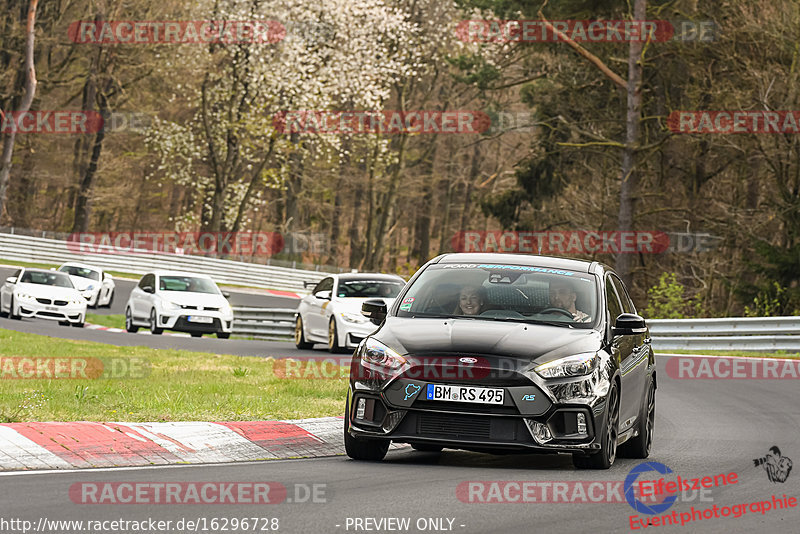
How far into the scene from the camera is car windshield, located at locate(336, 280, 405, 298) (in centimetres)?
2469

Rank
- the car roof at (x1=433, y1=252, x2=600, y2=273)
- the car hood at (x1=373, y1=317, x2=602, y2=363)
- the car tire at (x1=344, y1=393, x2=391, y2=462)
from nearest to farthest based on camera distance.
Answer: the car hood at (x1=373, y1=317, x2=602, y2=363) < the car tire at (x1=344, y1=393, x2=391, y2=462) < the car roof at (x1=433, y1=252, x2=600, y2=273)

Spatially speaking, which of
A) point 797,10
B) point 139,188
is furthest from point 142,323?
point 139,188

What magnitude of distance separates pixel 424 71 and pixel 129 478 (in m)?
54.5

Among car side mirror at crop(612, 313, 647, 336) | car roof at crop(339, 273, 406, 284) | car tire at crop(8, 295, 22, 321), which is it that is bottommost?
car tire at crop(8, 295, 22, 321)

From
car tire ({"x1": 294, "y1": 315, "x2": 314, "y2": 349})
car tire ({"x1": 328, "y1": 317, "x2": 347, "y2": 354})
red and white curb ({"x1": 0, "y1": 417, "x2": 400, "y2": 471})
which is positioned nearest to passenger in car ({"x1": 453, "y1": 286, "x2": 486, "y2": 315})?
red and white curb ({"x1": 0, "y1": 417, "x2": 400, "y2": 471})

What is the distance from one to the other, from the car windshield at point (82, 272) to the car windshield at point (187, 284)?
27.0 ft

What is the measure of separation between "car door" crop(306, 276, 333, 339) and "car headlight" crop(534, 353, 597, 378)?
15590 mm

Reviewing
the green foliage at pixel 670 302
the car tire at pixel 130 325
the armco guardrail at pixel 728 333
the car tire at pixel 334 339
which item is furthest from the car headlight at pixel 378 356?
the green foliage at pixel 670 302

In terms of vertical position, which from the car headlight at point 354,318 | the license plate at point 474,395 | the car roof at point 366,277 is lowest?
the car headlight at point 354,318

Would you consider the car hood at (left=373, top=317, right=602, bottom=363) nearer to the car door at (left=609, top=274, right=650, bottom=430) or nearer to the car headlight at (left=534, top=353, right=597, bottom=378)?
the car headlight at (left=534, top=353, right=597, bottom=378)

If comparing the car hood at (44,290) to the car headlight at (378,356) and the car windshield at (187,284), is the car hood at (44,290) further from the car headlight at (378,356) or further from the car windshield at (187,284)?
the car headlight at (378,356)

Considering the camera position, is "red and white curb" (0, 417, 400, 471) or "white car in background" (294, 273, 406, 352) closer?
"red and white curb" (0, 417, 400, 471)

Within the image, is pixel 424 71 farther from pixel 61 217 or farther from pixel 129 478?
pixel 129 478

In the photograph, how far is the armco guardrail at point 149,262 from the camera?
5134 cm
